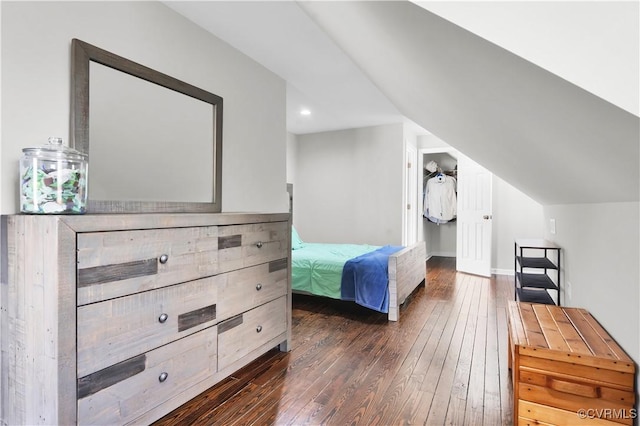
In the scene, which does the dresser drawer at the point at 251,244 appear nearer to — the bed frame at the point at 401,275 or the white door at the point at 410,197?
the bed frame at the point at 401,275

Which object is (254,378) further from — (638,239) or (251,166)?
(638,239)

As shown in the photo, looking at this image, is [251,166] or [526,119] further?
[251,166]

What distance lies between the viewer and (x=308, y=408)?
5.75ft

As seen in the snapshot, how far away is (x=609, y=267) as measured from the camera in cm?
153

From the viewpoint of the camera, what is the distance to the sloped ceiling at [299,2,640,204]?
76 cm

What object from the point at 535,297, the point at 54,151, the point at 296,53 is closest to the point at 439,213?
the point at 535,297

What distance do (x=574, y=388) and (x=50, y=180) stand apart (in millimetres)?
2282

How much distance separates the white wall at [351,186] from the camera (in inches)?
202

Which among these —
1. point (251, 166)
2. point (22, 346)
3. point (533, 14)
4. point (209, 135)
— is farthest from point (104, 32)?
point (533, 14)

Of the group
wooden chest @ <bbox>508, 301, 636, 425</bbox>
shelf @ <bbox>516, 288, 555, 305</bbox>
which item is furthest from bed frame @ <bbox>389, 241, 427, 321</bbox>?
wooden chest @ <bbox>508, 301, 636, 425</bbox>

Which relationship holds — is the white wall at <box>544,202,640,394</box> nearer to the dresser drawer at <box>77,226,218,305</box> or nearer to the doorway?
the dresser drawer at <box>77,226,218,305</box>

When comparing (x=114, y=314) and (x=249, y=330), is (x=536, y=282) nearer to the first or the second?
(x=249, y=330)

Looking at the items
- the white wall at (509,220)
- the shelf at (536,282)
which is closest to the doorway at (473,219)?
the white wall at (509,220)

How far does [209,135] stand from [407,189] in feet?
12.5
